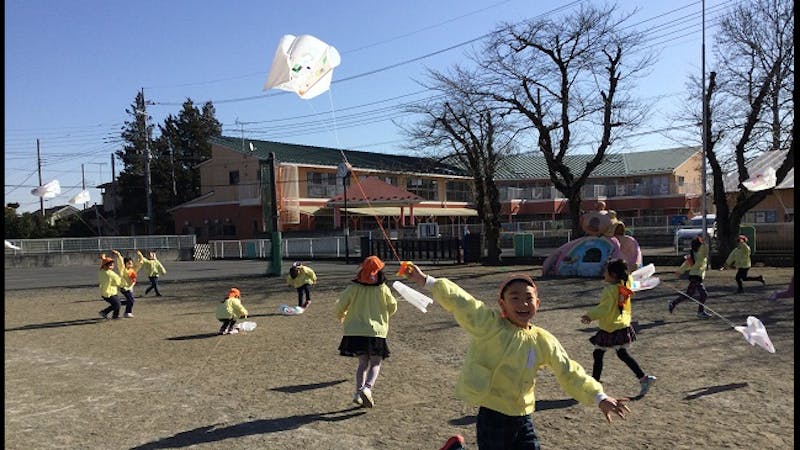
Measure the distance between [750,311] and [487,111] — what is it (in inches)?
524

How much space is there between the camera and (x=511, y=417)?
3537 millimetres

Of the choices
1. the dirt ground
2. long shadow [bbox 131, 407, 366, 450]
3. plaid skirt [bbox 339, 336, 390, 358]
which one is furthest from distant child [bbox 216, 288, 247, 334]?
long shadow [bbox 131, 407, 366, 450]

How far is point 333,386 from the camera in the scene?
23.1 ft

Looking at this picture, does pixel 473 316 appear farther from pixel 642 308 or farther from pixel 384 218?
pixel 384 218

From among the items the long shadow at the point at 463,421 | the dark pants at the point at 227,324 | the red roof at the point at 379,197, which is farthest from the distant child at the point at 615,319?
the red roof at the point at 379,197

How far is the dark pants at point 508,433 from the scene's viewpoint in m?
3.52

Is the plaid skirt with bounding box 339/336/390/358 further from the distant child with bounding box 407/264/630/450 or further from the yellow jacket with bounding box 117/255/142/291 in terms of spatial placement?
the yellow jacket with bounding box 117/255/142/291

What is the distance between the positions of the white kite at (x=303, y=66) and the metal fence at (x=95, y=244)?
31.0m

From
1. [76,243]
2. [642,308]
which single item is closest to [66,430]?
[642,308]

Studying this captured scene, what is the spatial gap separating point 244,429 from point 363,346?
Result: 140 centimetres

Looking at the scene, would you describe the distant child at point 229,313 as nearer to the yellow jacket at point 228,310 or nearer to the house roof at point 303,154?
the yellow jacket at point 228,310

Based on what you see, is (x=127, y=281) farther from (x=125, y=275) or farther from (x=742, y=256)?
(x=742, y=256)

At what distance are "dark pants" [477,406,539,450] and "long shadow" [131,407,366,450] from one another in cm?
252

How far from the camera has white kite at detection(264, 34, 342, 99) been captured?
9.02 m
